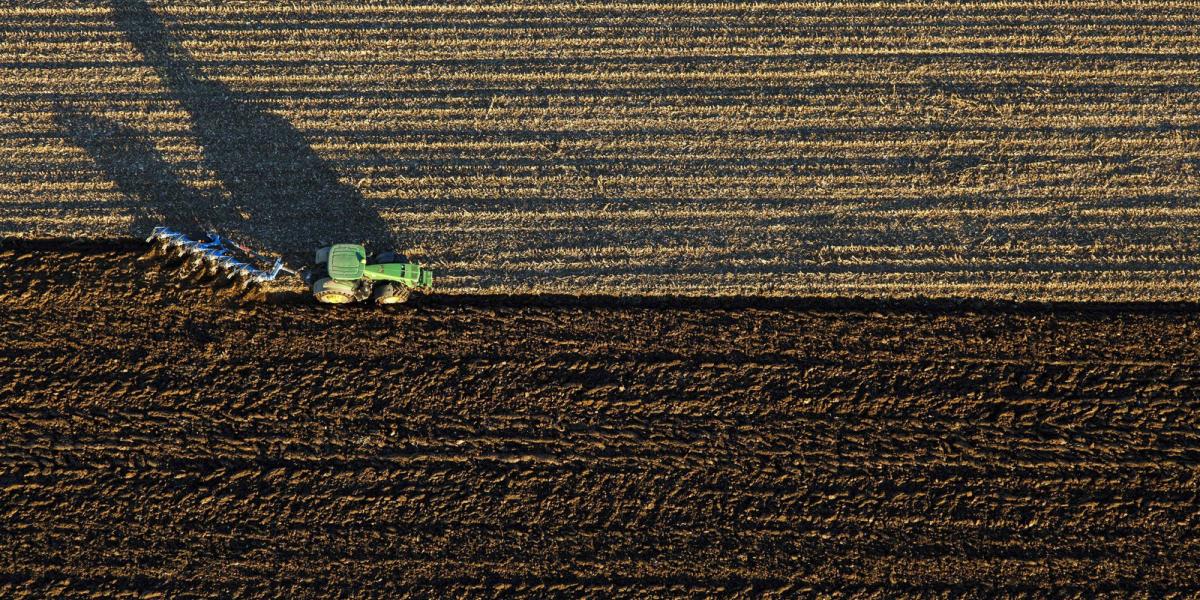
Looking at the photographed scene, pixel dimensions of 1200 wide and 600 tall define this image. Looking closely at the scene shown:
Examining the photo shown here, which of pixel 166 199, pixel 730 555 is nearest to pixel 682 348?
pixel 730 555

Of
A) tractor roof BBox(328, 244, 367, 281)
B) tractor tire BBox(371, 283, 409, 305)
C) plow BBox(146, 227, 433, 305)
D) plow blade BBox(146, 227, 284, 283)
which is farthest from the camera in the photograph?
plow blade BBox(146, 227, 284, 283)

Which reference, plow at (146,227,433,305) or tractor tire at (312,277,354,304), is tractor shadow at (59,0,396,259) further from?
tractor tire at (312,277,354,304)

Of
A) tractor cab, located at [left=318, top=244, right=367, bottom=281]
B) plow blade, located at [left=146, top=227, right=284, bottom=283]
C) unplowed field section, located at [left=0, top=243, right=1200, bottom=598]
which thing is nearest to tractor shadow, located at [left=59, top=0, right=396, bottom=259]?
plow blade, located at [left=146, top=227, right=284, bottom=283]

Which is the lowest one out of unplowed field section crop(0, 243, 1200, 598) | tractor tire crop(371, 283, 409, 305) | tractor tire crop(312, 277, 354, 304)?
unplowed field section crop(0, 243, 1200, 598)

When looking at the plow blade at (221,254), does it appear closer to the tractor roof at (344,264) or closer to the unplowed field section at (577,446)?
the unplowed field section at (577,446)

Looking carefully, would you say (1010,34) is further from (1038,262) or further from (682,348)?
(682,348)

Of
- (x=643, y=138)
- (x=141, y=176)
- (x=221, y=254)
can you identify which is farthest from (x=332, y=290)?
(x=643, y=138)

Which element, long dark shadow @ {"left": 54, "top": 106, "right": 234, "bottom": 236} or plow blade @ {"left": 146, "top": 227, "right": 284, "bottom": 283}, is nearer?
plow blade @ {"left": 146, "top": 227, "right": 284, "bottom": 283}

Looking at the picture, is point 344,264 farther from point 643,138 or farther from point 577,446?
point 643,138
